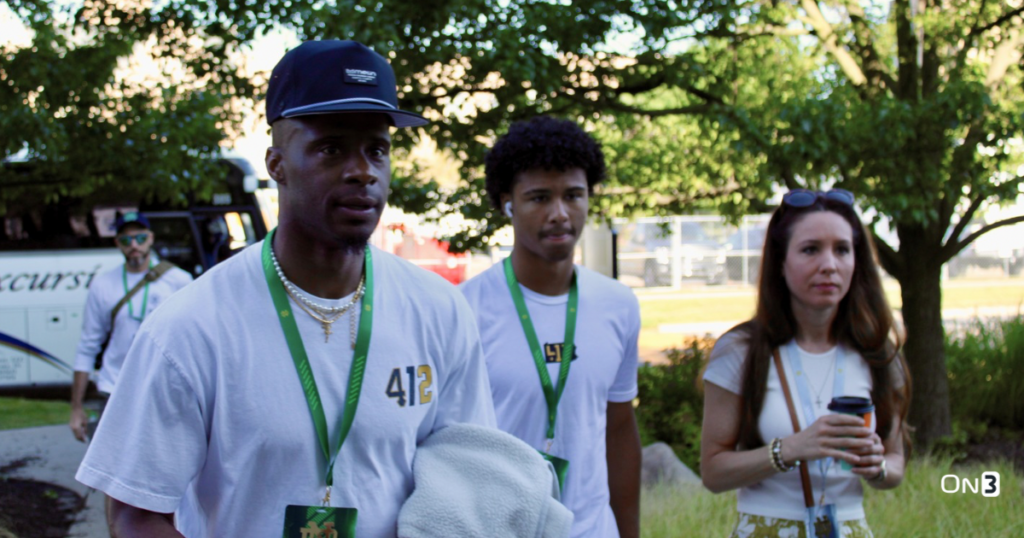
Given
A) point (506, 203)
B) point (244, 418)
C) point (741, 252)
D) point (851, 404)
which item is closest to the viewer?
point (244, 418)

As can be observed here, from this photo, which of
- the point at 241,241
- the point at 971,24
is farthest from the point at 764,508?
the point at 241,241

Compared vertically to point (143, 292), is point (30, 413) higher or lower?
lower

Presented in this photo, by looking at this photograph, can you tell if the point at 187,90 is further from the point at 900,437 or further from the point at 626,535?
the point at 900,437

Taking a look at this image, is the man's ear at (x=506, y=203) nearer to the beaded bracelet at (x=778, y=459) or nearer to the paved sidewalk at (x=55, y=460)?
the beaded bracelet at (x=778, y=459)

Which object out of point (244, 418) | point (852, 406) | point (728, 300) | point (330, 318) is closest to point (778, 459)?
point (852, 406)

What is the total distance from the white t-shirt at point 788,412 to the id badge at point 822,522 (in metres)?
0.02

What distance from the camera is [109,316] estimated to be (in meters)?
7.11

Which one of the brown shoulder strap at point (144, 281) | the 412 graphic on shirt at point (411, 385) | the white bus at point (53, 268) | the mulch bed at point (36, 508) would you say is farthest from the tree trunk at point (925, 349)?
the white bus at point (53, 268)

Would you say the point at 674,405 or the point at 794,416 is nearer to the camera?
the point at 794,416

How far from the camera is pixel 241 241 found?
14.3m

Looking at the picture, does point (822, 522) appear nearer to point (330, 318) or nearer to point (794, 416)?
point (794, 416)

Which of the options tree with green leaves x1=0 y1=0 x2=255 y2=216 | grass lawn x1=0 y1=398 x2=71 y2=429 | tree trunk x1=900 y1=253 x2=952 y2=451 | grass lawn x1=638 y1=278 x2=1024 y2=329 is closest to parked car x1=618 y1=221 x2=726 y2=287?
grass lawn x1=638 y1=278 x2=1024 y2=329

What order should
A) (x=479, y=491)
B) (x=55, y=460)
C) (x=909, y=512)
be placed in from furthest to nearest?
(x=55, y=460), (x=909, y=512), (x=479, y=491)

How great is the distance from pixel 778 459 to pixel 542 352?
0.86 m
